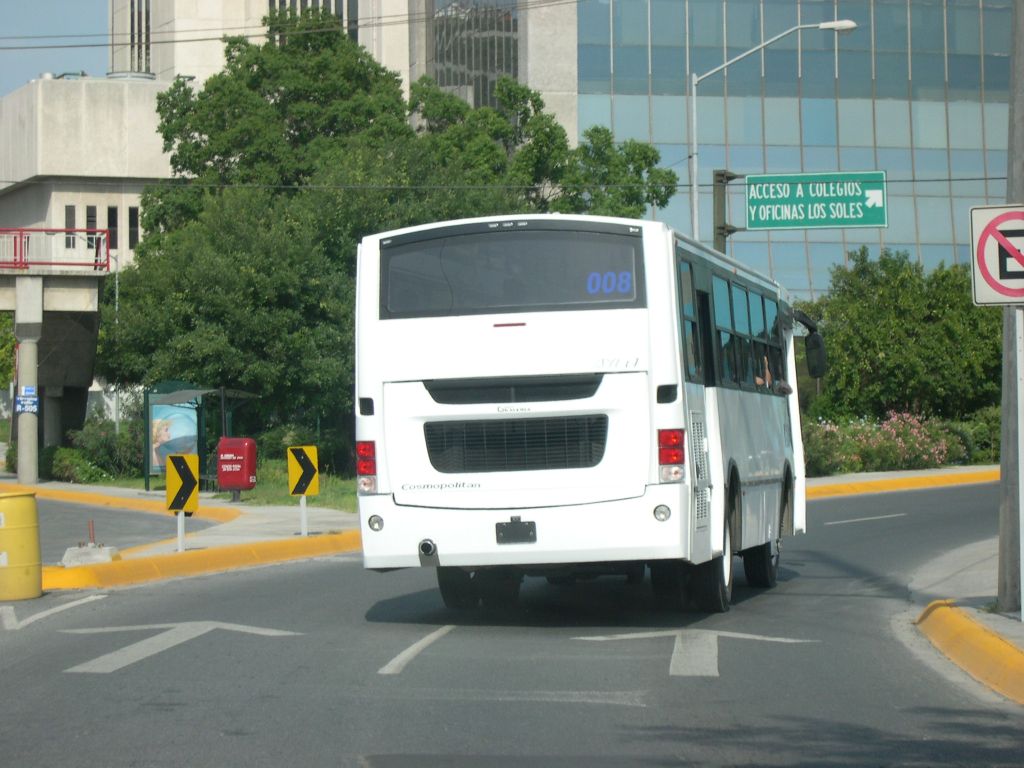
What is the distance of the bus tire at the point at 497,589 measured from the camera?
13481 mm

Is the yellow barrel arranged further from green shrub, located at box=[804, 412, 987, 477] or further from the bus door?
green shrub, located at box=[804, 412, 987, 477]

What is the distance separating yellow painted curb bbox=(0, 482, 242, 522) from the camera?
26469 mm

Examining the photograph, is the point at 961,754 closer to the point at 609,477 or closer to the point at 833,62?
the point at 609,477

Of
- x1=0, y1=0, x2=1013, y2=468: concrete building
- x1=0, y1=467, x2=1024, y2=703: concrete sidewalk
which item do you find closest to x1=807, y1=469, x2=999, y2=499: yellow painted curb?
x1=0, y1=467, x2=1024, y2=703: concrete sidewalk

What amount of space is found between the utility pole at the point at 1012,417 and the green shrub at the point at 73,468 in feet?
101

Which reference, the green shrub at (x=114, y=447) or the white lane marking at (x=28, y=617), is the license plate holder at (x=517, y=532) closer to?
the white lane marking at (x=28, y=617)

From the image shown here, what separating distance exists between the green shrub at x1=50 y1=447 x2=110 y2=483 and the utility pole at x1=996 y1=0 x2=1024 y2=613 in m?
30.7

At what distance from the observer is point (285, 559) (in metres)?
19.3

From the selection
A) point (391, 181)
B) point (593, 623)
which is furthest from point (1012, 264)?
point (391, 181)

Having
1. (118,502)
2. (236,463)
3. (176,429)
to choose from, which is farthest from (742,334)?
(176,429)

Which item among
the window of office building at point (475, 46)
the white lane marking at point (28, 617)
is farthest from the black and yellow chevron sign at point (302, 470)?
the window of office building at point (475, 46)

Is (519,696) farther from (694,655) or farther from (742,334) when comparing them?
(742,334)

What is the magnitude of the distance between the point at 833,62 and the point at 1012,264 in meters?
56.4

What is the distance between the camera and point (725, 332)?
13672 millimetres
